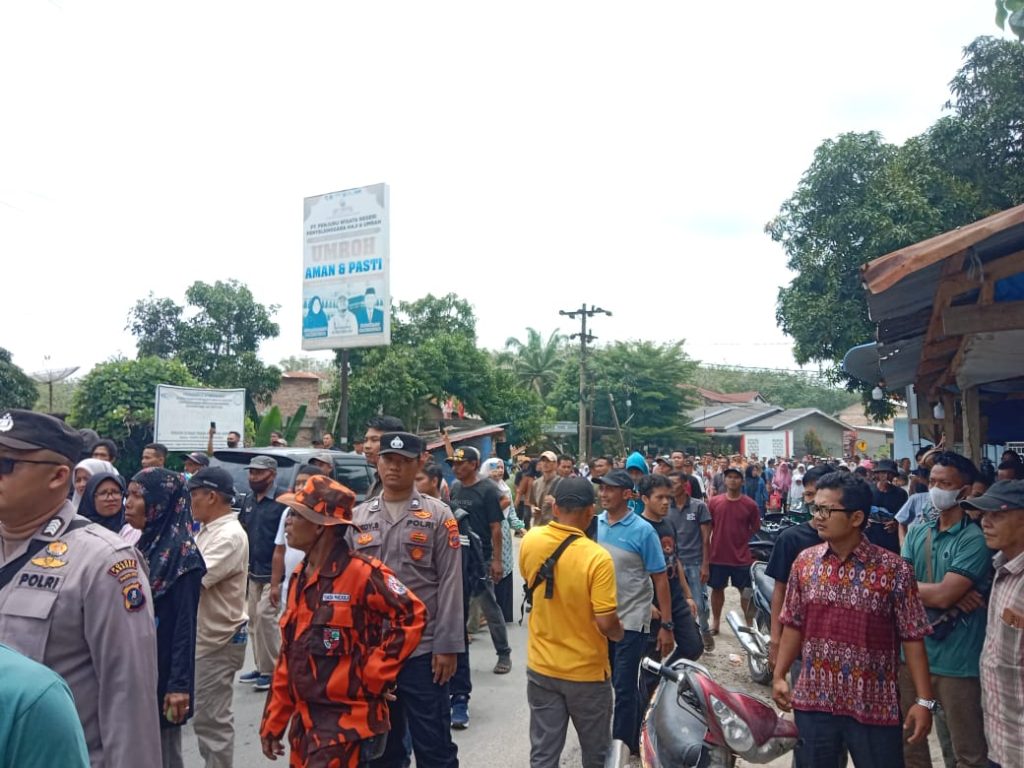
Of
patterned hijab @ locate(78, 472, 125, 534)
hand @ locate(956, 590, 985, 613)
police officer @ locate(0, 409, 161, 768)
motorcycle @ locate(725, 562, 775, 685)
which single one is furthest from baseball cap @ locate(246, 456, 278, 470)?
hand @ locate(956, 590, 985, 613)

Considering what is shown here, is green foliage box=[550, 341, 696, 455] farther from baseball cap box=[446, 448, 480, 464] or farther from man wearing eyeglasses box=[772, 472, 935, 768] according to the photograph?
man wearing eyeglasses box=[772, 472, 935, 768]

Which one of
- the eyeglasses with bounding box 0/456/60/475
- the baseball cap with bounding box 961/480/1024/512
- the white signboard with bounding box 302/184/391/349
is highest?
the white signboard with bounding box 302/184/391/349

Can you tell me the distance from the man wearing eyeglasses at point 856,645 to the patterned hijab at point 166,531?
9.41ft

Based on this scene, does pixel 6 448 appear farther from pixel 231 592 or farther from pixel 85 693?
pixel 231 592

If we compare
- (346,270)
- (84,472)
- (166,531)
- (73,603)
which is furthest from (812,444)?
(73,603)

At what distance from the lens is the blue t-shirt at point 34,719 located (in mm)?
1277

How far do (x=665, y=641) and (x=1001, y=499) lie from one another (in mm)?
2217

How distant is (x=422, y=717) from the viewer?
3.81m

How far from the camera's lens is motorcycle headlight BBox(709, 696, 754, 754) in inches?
130

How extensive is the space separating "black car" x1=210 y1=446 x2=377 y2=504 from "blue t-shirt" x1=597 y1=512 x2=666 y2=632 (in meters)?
4.24

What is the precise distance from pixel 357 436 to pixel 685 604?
2416 centimetres

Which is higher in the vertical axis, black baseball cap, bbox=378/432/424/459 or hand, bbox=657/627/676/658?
black baseball cap, bbox=378/432/424/459

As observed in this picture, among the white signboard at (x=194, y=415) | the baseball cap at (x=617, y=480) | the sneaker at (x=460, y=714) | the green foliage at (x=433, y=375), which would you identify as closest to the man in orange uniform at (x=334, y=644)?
the baseball cap at (x=617, y=480)

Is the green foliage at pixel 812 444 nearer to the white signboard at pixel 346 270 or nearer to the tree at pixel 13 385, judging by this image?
the white signboard at pixel 346 270
